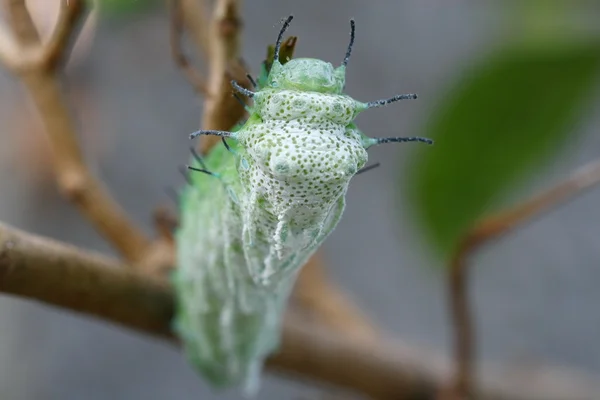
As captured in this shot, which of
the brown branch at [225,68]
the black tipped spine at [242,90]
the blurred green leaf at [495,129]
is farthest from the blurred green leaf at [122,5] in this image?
the blurred green leaf at [495,129]

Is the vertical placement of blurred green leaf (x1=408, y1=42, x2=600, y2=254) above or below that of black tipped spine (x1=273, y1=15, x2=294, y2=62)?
above

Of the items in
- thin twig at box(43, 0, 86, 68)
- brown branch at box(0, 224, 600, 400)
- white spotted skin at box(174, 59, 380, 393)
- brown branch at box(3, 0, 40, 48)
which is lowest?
brown branch at box(0, 224, 600, 400)

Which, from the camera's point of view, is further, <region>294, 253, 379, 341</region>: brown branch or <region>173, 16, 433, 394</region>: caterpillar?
<region>294, 253, 379, 341</region>: brown branch

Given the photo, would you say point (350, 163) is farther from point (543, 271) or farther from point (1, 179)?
point (1, 179)

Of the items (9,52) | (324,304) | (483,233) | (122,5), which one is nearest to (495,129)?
(483,233)

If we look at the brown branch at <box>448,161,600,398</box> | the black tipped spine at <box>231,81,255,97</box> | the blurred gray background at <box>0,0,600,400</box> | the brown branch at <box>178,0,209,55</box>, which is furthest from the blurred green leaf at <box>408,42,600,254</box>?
the blurred gray background at <box>0,0,600,400</box>

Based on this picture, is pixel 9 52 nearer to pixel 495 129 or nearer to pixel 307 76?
pixel 307 76

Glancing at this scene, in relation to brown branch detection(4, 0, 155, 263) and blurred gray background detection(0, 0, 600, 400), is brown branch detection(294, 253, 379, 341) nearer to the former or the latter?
brown branch detection(4, 0, 155, 263)
